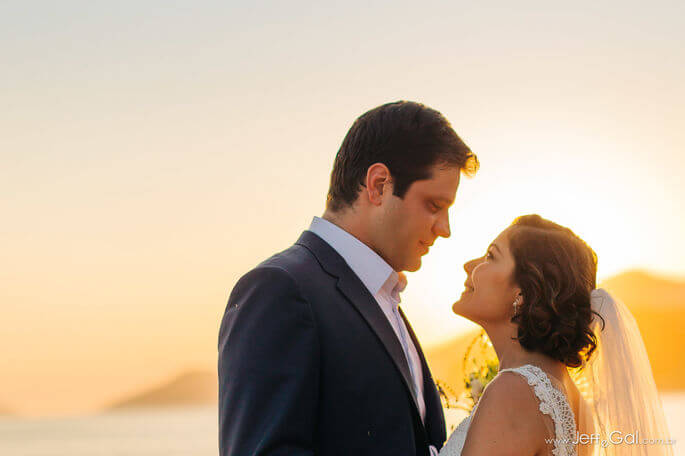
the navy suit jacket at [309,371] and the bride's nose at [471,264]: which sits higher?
the bride's nose at [471,264]

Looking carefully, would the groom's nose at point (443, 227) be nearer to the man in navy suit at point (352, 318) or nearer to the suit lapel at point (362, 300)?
the man in navy suit at point (352, 318)

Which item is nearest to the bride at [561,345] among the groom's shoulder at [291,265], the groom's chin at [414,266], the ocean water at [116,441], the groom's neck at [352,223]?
the groom's chin at [414,266]

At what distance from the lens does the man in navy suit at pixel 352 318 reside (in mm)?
2211

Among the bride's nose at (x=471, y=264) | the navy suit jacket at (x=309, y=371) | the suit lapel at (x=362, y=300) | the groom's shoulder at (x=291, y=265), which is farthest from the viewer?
the bride's nose at (x=471, y=264)

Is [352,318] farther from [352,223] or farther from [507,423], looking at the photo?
[507,423]

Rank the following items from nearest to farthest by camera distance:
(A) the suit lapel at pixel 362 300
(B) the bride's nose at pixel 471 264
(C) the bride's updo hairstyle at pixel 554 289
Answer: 1. (A) the suit lapel at pixel 362 300
2. (C) the bride's updo hairstyle at pixel 554 289
3. (B) the bride's nose at pixel 471 264

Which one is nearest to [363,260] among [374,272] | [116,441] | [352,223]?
[374,272]

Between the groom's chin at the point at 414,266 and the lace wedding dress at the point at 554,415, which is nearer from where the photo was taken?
the groom's chin at the point at 414,266

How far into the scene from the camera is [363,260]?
2744 millimetres

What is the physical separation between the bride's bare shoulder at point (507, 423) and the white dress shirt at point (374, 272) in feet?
1.01

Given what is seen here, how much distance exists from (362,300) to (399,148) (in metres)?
0.63

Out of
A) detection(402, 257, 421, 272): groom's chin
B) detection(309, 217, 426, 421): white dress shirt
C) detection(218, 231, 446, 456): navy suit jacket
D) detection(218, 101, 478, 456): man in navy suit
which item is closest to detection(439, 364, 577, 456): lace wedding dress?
detection(218, 101, 478, 456): man in navy suit

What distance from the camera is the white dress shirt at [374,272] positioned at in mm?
2734

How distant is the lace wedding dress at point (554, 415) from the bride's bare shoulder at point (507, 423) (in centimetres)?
4
